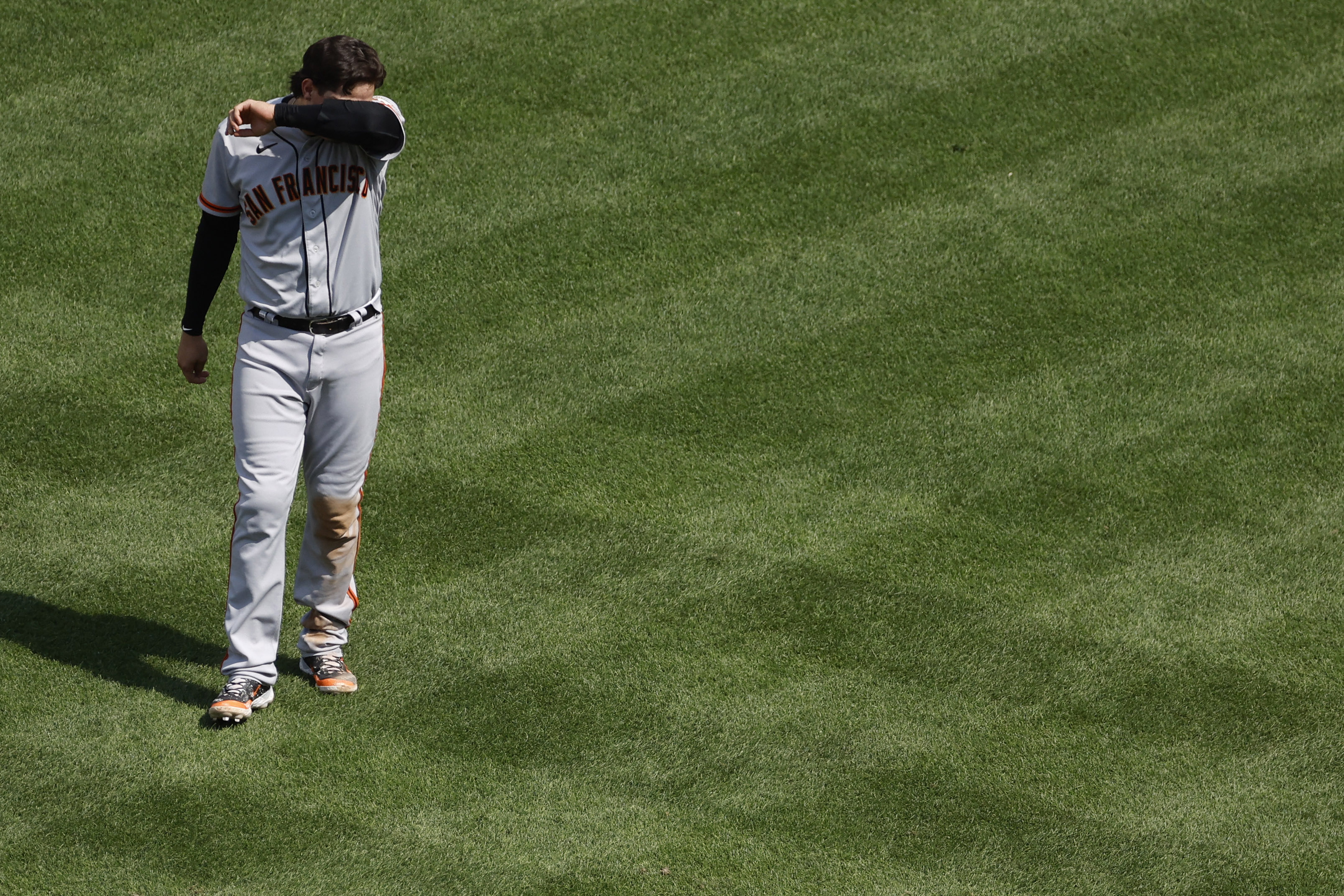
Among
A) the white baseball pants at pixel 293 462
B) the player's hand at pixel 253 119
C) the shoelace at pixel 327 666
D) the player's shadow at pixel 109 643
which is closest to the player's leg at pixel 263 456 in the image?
the white baseball pants at pixel 293 462

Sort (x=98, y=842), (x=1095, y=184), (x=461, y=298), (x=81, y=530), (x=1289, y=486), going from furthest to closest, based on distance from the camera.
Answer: (x=1095, y=184)
(x=461, y=298)
(x=1289, y=486)
(x=81, y=530)
(x=98, y=842)

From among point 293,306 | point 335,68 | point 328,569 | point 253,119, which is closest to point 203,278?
point 293,306

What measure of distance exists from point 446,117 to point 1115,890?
6052 mm

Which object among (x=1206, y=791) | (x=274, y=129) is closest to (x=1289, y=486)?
(x=1206, y=791)

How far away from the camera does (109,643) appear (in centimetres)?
558

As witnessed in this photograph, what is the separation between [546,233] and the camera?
8.32 meters

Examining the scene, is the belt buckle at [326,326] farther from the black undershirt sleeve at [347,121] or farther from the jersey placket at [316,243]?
the black undershirt sleeve at [347,121]

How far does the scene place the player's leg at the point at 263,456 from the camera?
4988 millimetres

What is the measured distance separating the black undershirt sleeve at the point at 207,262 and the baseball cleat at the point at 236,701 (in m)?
1.17

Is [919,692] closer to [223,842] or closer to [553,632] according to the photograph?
[553,632]

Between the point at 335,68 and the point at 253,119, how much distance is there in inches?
12.0

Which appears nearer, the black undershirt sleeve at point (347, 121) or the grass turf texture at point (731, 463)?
the black undershirt sleeve at point (347, 121)

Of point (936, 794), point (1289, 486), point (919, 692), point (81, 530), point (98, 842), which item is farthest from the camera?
point (1289, 486)

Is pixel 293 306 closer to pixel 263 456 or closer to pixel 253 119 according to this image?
pixel 263 456
